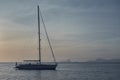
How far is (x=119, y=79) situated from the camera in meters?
74.2

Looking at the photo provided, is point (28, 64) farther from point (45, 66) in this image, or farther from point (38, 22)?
point (38, 22)

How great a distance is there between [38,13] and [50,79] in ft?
108

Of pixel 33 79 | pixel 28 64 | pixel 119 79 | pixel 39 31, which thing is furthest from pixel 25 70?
pixel 119 79

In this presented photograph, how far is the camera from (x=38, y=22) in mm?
102438

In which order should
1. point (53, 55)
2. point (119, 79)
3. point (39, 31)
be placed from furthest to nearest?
point (53, 55) < point (39, 31) < point (119, 79)

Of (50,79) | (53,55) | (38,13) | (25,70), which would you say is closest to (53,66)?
(53,55)

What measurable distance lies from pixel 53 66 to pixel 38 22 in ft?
55.8

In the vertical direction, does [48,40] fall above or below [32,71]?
above

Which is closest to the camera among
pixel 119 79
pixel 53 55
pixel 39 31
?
pixel 119 79

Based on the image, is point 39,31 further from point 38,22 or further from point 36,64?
point 36,64

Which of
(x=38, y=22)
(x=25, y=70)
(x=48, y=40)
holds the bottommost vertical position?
(x=25, y=70)

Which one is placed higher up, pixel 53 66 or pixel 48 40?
pixel 48 40

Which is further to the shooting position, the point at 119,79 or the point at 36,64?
the point at 36,64

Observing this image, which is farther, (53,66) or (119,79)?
(53,66)
